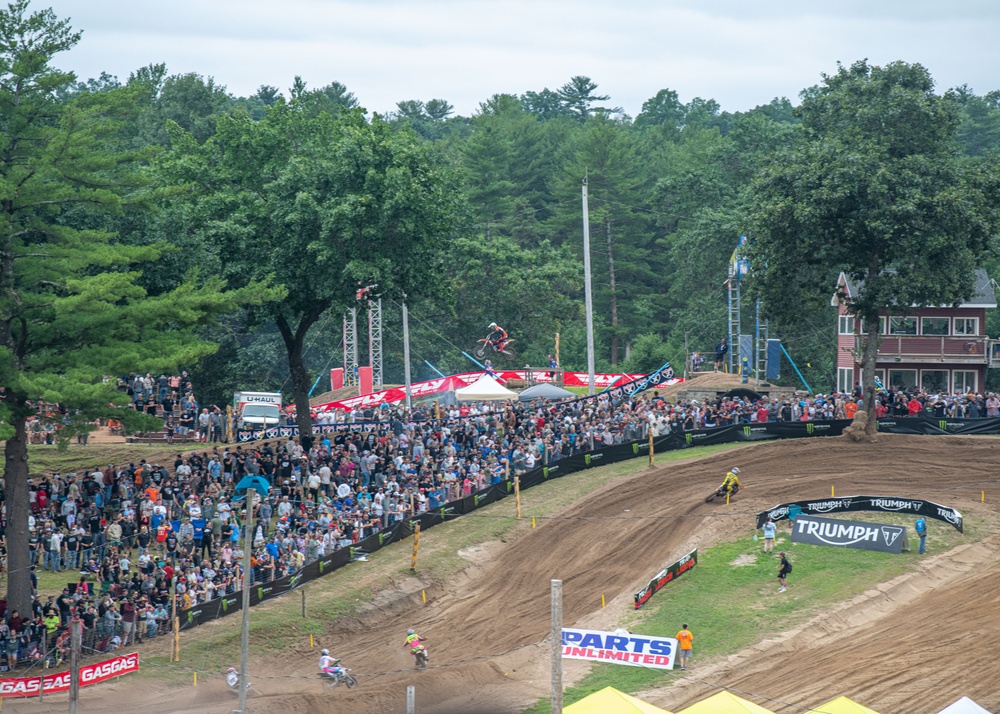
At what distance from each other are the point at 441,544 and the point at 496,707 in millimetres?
10790

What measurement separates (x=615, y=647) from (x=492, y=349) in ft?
148

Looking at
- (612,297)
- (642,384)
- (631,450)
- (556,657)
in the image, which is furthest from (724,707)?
(612,297)

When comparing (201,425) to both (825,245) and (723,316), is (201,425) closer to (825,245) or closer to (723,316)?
(825,245)

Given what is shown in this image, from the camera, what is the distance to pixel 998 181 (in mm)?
43500

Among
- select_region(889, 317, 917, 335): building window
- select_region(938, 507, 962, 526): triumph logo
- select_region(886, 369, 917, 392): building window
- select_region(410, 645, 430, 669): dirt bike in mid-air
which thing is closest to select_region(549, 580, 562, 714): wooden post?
select_region(410, 645, 430, 669): dirt bike in mid-air

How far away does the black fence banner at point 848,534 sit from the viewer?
35.8 metres

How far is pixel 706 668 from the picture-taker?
30.2 metres

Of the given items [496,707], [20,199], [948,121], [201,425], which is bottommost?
[496,707]

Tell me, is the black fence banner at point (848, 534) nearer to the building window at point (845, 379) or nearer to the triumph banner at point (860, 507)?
the triumph banner at point (860, 507)

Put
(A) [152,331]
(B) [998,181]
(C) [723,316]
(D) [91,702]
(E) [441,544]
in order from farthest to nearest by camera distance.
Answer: (C) [723,316] → (B) [998,181] → (E) [441,544] → (A) [152,331] → (D) [91,702]

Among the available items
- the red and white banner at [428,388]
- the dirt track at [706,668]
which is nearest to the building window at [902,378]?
the red and white banner at [428,388]

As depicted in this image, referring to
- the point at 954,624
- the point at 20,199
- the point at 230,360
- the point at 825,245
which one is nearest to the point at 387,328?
the point at 230,360

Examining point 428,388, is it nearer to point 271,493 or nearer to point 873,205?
point 271,493

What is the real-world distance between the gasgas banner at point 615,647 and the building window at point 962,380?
33.9m
